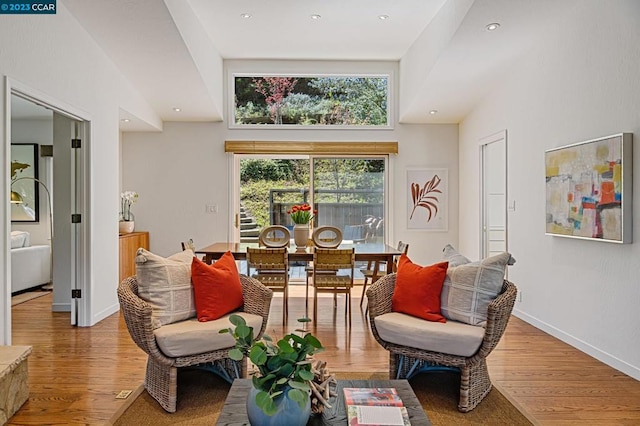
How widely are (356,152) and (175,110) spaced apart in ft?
8.31

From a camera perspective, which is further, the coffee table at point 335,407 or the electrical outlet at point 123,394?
the electrical outlet at point 123,394

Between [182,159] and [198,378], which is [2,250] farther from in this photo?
[182,159]

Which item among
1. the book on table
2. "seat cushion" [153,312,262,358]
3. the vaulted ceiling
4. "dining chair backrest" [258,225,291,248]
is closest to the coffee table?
the book on table

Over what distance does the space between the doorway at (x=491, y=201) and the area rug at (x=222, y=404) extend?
3165 mm

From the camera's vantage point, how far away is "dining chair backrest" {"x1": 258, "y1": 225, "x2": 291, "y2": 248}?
4641 millimetres

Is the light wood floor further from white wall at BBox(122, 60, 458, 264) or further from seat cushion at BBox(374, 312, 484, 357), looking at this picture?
white wall at BBox(122, 60, 458, 264)

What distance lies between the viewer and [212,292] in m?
2.87

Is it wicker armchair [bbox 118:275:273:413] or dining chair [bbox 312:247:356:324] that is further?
dining chair [bbox 312:247:356:324]

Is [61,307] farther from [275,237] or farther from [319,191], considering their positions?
[319,191]

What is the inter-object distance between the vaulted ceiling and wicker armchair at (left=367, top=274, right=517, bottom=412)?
247 cm

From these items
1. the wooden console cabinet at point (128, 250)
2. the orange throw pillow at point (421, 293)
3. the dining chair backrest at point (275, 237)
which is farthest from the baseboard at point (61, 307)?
the orange throw pillow at point (421, 293)

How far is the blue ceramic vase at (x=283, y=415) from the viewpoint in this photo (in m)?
1.63

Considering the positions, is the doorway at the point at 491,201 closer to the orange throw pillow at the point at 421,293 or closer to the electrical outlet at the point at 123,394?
the orange throw pillow at the point at 421,293

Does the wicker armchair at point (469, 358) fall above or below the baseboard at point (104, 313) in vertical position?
above
